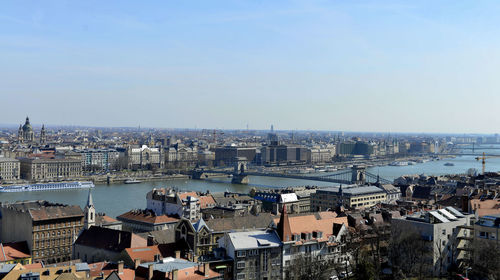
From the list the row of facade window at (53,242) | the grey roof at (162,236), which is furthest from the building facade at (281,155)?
the grey roof at (162,236)

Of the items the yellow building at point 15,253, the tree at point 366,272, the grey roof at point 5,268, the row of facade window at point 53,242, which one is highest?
the tree at point 366,272

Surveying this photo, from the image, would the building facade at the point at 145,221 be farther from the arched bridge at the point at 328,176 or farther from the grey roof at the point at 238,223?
the arched bridge at the point at 328,176

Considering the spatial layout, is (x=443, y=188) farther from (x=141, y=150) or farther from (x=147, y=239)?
(x=141, y=150)

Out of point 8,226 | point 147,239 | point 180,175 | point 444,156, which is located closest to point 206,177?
point 180,175

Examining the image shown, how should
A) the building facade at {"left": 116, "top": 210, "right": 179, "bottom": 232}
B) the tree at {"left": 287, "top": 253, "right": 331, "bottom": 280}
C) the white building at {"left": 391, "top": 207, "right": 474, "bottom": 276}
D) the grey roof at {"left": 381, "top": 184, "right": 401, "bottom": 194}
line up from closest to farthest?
the tree at {"left": 287, "top": 253, "right": 331, "bottom": 280} < the white building at {"left": 391, "top": 207, "right": 474, "bottom": 276} < the building facade at {"left": 116, "top": 210, "right": 179, "bottom": 232} < the grey roof at {"left": 381, "top": 184, "right": 401, "bottom": 194}

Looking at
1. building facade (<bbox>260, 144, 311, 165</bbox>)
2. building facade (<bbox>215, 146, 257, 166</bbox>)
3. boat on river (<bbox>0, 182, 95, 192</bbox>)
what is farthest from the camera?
building facade (<bbox>260, 144, 311, 165</bbox>)

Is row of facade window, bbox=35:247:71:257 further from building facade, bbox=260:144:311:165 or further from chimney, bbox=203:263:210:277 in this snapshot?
building facade, bbox=260:144:311:165

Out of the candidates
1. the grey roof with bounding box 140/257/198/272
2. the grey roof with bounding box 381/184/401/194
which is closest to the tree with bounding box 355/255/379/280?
the grey roof with bounding box 140/257/198/272
